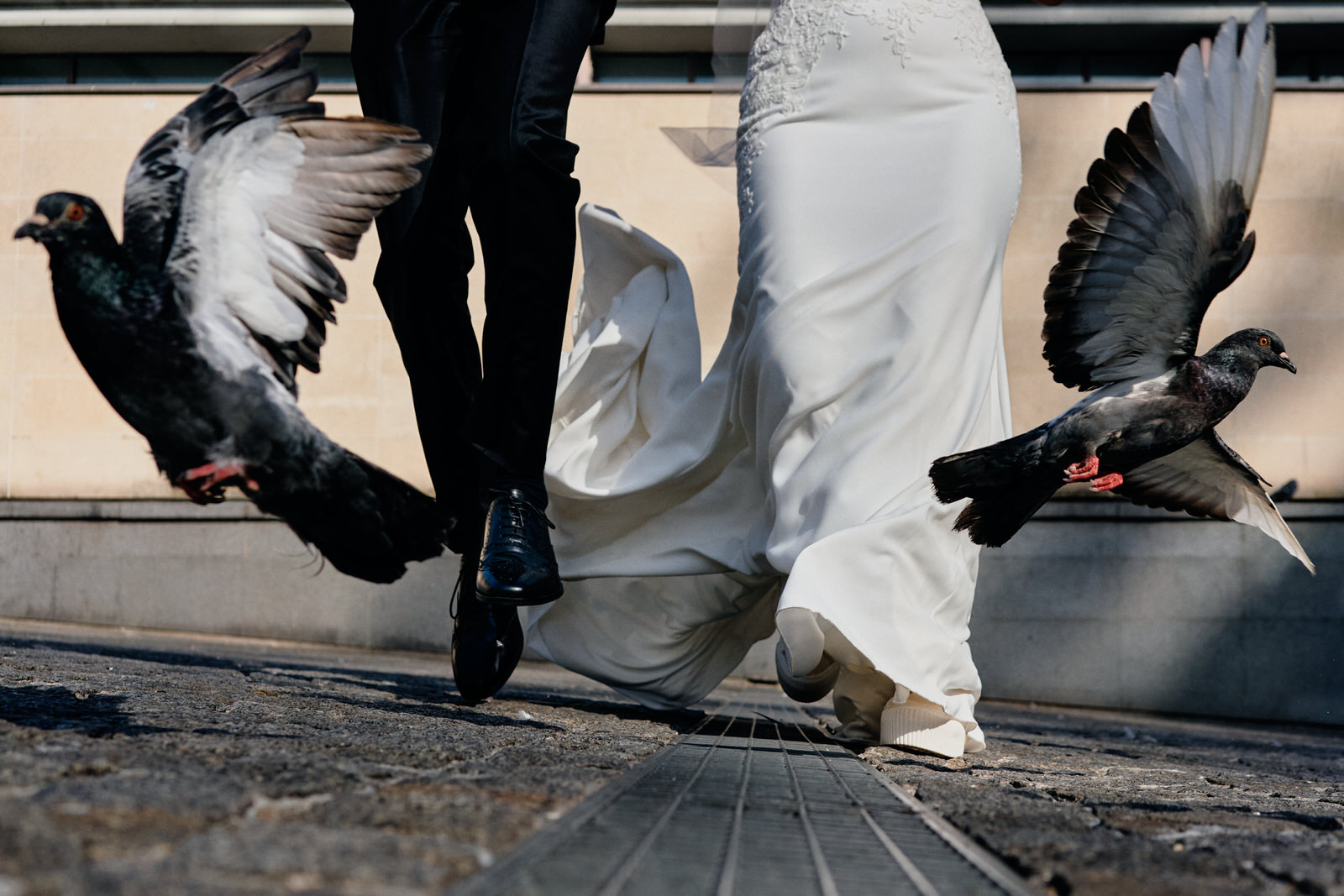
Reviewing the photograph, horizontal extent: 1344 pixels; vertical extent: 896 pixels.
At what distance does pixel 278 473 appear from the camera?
1.02 metres

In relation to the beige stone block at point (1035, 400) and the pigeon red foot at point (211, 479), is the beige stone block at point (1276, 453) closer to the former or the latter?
the beige stone block at point (1035, 400)

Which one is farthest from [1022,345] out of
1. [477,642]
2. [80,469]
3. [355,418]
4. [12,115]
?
[12,115]

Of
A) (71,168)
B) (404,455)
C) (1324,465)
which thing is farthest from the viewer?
(404,455)

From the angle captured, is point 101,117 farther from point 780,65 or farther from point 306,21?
point 780,65

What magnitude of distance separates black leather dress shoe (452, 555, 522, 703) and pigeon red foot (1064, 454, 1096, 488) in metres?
1.05

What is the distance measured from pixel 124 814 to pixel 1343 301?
678 cm

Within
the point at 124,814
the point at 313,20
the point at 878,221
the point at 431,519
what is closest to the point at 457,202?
the point at 878,221

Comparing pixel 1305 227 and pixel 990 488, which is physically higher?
pixel 1305 227

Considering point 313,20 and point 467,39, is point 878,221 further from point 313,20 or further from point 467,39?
point 313,20

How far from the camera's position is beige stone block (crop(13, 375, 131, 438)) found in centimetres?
639

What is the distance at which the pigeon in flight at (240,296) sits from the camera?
1.00 meters

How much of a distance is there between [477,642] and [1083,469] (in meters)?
1.13

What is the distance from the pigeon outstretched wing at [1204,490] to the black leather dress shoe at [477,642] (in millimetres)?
1229

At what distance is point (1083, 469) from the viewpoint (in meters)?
1.78
